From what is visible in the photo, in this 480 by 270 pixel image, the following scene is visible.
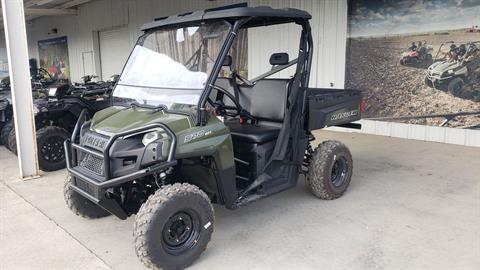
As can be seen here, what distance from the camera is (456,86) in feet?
20.9

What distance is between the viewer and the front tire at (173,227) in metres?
2.60

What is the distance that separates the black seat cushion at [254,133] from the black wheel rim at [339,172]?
2.83ft

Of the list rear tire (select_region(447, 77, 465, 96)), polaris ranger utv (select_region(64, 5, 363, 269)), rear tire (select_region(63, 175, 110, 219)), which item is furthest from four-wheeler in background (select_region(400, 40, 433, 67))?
rear tire (select_region(63, 175, 110, 219))

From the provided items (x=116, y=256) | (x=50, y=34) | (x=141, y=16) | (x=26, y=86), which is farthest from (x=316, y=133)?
(x=50, y=34)

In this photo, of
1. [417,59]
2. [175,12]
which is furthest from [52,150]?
[175,12]

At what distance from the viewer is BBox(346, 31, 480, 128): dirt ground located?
634 centimetres

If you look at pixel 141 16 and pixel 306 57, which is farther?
pixel 141 16

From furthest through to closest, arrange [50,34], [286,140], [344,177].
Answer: [50,34] < [344,177] < [286,140]

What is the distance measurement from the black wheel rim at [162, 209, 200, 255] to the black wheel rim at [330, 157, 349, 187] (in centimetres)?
181

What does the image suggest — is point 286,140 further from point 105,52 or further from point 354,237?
point 105,52

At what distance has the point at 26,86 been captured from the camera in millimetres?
4953

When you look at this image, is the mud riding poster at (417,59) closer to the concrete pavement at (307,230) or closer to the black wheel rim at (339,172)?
the concrete pavement at (307,230)

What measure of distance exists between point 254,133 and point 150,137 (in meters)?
1.03

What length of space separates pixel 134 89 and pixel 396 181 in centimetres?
307
